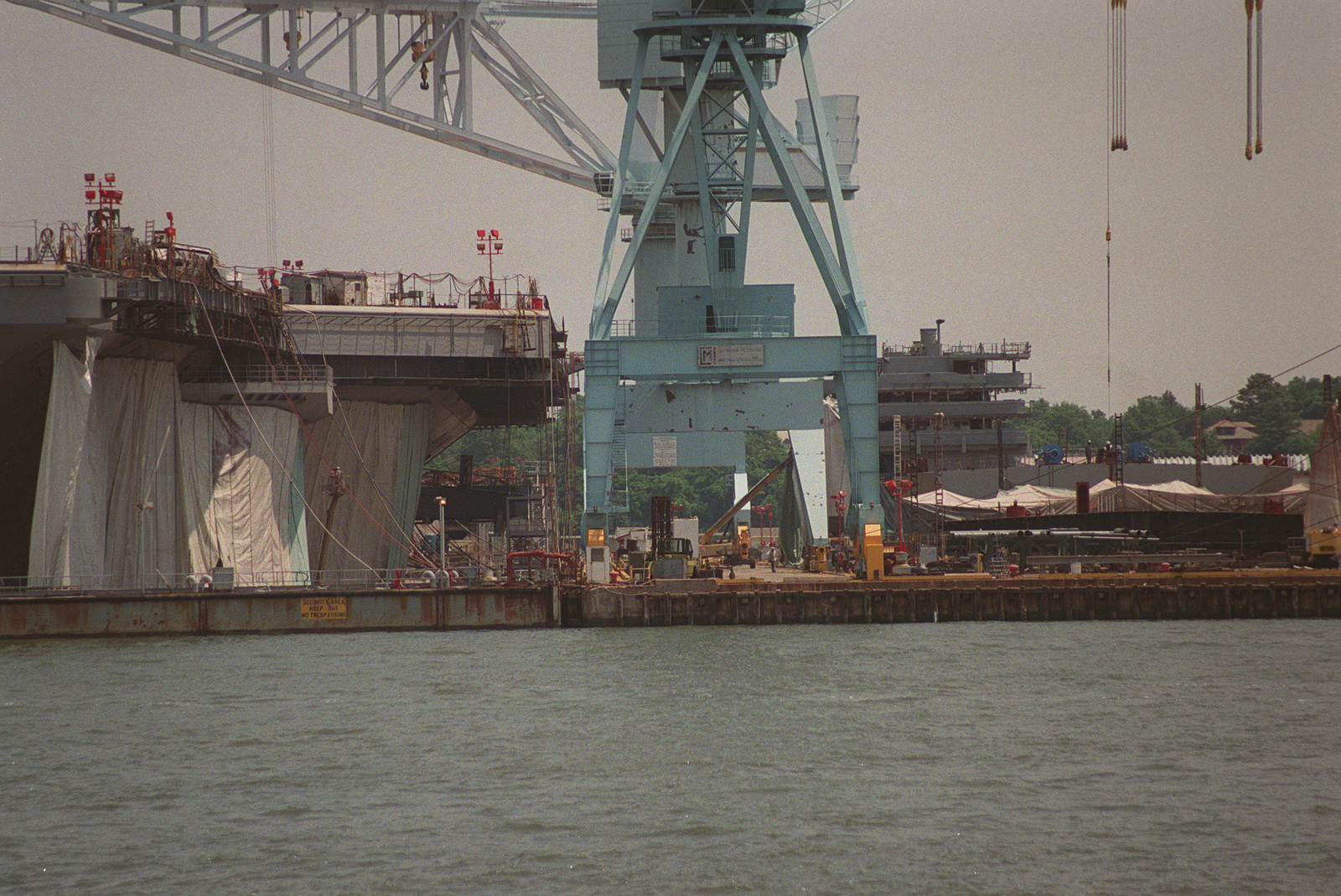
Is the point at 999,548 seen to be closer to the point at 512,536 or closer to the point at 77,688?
the point at 512,536

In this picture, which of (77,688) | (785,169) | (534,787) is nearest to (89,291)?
(77,688)

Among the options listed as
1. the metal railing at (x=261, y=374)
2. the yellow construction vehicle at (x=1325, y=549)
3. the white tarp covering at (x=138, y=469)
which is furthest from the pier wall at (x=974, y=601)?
the metal railing at (x=261, y=374)

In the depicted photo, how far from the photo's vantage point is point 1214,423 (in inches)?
7111

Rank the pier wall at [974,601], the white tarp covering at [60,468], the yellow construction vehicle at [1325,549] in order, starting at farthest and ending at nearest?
the yellow construction vehicle at [1325,549], the pier wall at [974,601], the white tarp covering at [60,468]

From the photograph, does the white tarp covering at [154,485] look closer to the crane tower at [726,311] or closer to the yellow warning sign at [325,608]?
the yellow warning sign at [325,608]

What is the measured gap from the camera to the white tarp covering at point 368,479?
244ft

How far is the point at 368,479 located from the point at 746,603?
26693mm

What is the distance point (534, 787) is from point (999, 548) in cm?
4773

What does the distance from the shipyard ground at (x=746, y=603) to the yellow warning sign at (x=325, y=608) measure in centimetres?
4

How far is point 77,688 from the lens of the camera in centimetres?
3975

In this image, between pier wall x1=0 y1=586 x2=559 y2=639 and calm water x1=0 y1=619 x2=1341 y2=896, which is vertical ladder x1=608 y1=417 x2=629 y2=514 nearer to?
pier wall x1=0 y1=586 x2=559 y2=639

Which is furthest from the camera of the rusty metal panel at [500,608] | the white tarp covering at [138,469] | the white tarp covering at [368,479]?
the white tarp covering at [368,479]

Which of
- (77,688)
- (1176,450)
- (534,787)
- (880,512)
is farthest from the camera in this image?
(1176,450)

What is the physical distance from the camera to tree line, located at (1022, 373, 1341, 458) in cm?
13988
